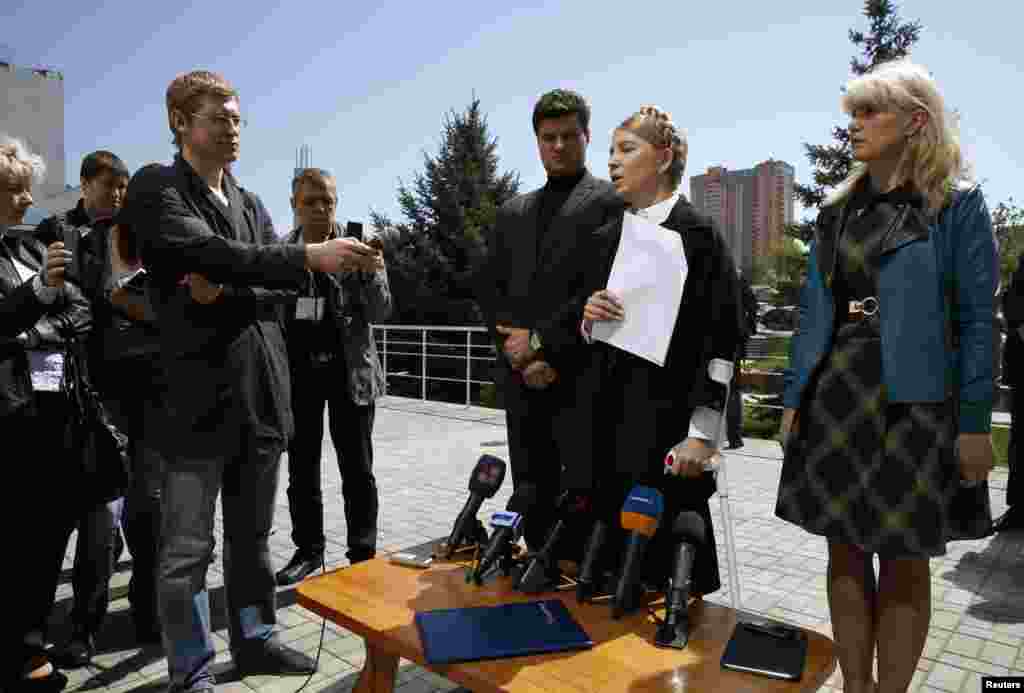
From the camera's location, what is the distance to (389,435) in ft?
27.8

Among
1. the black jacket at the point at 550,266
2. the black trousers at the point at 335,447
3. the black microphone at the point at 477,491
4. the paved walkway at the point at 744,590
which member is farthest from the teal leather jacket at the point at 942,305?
the black trousers at the point at 335,447

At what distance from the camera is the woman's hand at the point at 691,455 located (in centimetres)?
203

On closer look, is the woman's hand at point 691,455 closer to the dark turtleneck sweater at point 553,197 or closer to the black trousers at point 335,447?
the dark turtleneck sweater at point 553,197

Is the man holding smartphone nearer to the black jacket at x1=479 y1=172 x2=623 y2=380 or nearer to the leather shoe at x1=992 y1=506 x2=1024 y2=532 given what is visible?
the black jacket at x1=479 y1=172 x2=623 y2=380

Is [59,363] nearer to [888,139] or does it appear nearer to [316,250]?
[316,250]

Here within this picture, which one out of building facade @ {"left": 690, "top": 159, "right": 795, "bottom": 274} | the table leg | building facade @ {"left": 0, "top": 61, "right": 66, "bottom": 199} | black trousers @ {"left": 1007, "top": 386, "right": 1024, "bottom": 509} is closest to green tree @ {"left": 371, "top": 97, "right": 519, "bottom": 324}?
black trousers @ {"left": 1007, "top": 386, "right": 1024, "bottom": 509}

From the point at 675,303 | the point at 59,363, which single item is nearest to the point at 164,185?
the point at 59,363

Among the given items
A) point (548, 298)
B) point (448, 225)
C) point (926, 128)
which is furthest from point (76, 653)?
point (448, 225)

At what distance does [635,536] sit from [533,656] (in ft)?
1.40

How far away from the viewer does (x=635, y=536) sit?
1.91 m

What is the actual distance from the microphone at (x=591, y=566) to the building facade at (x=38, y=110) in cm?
3683

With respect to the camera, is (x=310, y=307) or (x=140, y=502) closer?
(x=140, y=502)

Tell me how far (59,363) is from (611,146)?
210cm

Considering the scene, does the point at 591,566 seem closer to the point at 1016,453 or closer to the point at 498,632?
the point at 498,632
